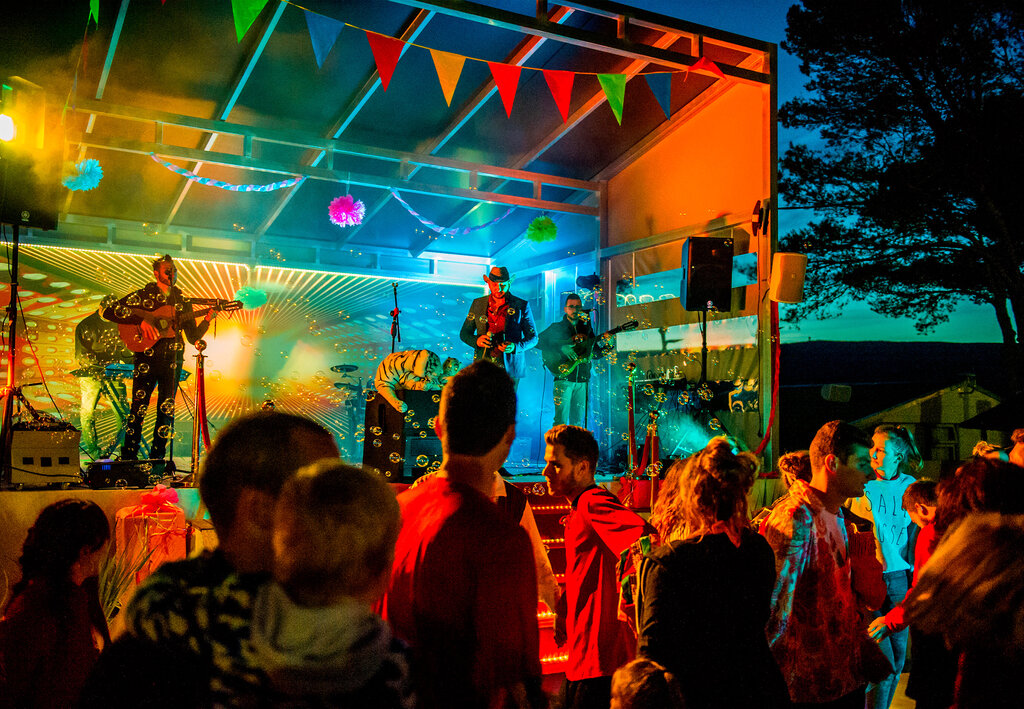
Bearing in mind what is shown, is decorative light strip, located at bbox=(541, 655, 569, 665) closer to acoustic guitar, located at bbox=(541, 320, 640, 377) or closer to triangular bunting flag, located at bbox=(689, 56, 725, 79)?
acoustic guitar, located at bbox=(541, 320, 640, 377)

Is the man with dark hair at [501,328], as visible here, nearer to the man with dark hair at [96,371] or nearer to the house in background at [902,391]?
the house in background at [902,391]

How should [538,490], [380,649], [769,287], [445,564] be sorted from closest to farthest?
[380,649] < [445,564] < [538,490] < [769,287]

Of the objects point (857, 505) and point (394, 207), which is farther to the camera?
point (394, 207)

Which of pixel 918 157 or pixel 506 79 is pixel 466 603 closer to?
pixel 506 79

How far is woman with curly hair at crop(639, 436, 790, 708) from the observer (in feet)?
6.95

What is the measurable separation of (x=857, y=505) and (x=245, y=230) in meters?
8.88

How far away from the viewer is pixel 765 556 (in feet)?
7.58

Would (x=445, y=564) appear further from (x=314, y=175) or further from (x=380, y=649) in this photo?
(x=314, y=175)

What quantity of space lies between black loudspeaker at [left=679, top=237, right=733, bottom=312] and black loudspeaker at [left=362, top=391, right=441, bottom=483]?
2928mm

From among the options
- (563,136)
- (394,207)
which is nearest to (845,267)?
(563,136)

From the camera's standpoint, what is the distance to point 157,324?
6.19 m

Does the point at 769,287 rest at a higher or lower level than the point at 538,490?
higher

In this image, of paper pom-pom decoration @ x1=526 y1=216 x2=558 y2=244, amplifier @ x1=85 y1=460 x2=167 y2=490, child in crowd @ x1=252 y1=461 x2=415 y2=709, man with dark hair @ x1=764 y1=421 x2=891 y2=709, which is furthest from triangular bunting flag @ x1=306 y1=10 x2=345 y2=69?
child in crowd @ x1=252 y1=461 x2=415 y2=709

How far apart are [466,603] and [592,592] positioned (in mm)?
1337
